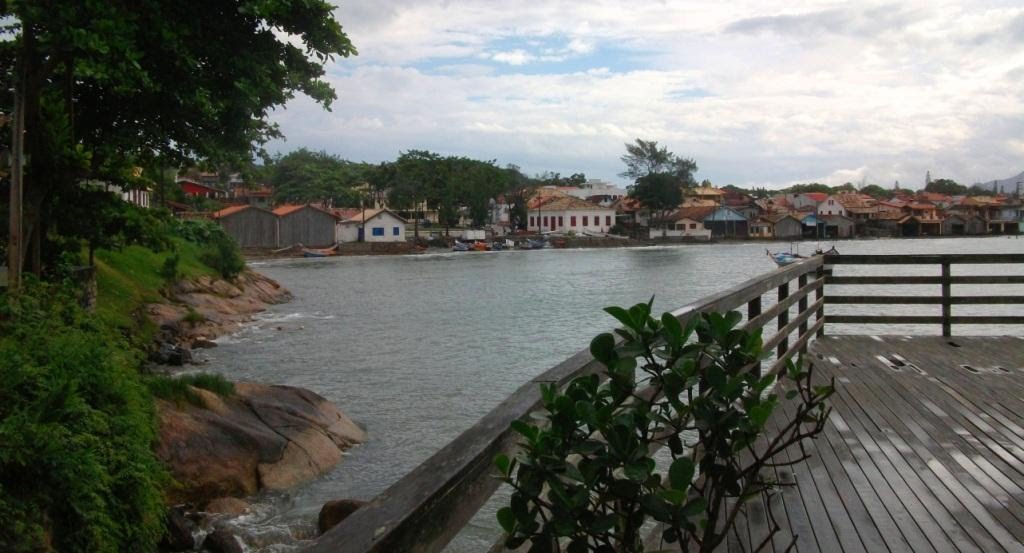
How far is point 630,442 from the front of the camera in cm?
206

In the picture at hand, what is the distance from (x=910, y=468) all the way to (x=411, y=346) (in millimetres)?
17737

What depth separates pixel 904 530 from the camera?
12.1 ft

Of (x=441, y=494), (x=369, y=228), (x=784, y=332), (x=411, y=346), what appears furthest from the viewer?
(x=369, y=228)

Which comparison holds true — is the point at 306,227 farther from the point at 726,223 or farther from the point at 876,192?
A: the point at 876,192

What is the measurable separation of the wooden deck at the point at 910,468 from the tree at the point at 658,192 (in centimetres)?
8862

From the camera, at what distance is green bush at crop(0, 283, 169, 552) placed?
5547mm

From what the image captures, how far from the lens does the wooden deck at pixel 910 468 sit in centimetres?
362

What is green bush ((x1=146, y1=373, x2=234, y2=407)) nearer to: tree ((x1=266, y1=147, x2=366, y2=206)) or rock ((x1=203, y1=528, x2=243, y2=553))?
rock ((x1=203, y1=528, x2=243, y2=553))

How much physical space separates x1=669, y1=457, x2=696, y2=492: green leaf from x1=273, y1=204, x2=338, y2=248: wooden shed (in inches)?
2794

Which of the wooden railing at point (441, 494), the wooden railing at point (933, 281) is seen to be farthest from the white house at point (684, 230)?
the wooden railing at point (441, 494)

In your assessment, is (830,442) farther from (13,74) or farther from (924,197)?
(924,197)

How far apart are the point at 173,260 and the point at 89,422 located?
1909 cm

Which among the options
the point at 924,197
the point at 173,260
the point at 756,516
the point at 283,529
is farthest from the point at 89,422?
the point at 924,197

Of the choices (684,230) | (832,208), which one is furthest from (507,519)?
(832,208)
